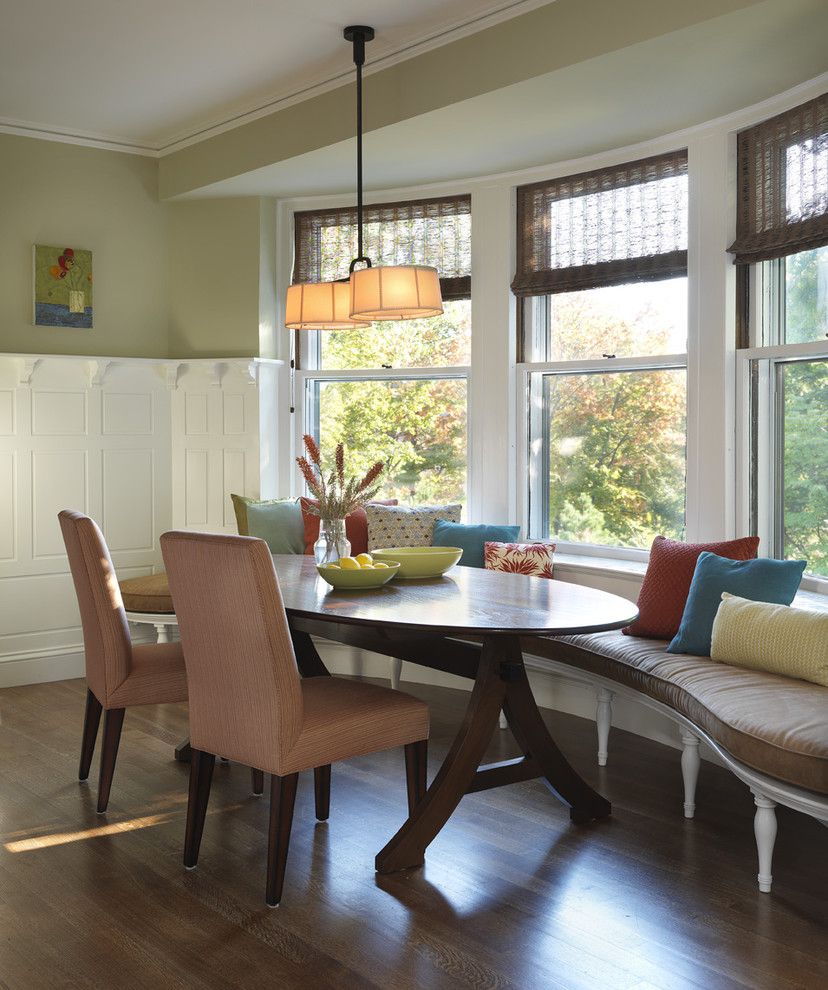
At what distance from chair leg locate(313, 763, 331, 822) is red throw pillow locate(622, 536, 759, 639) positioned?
1.29 meters

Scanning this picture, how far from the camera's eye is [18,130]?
5219 mm

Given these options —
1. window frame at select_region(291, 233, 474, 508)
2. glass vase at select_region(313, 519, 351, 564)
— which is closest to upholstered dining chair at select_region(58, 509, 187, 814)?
glass vase at select_region(313, 519, 351, 564)

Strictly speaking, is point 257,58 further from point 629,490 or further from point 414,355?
point 629,490

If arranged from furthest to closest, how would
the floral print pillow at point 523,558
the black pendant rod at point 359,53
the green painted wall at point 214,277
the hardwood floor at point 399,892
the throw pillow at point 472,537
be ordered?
the green painted wall at point 214,277
the throw pillow at point 472,537
the floral print pillow at point 523,558
the black pendant rod at point 359,53
the hardwood floor at point 399,892

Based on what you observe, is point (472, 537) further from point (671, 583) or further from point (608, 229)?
point (608, 229)

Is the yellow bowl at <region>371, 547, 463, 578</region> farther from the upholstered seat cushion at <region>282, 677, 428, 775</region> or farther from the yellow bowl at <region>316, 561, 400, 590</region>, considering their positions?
the upholstered seat cushion at <region>282, 677, 428, 775</region>

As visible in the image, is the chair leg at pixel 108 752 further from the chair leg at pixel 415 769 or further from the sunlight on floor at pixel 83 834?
the chair leg at pixel 415 769

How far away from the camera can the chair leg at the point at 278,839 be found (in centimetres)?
271

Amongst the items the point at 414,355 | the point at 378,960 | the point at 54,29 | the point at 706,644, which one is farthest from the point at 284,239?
the point at 378,960

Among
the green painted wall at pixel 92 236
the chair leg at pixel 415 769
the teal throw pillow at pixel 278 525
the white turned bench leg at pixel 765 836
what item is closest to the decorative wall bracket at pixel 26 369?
the green painted wall at pixel 92 236

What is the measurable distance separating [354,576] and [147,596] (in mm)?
2128

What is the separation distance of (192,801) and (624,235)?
3084mm

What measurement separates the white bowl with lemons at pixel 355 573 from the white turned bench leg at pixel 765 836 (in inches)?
51.8

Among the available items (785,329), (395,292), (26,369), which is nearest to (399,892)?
(395,292)
